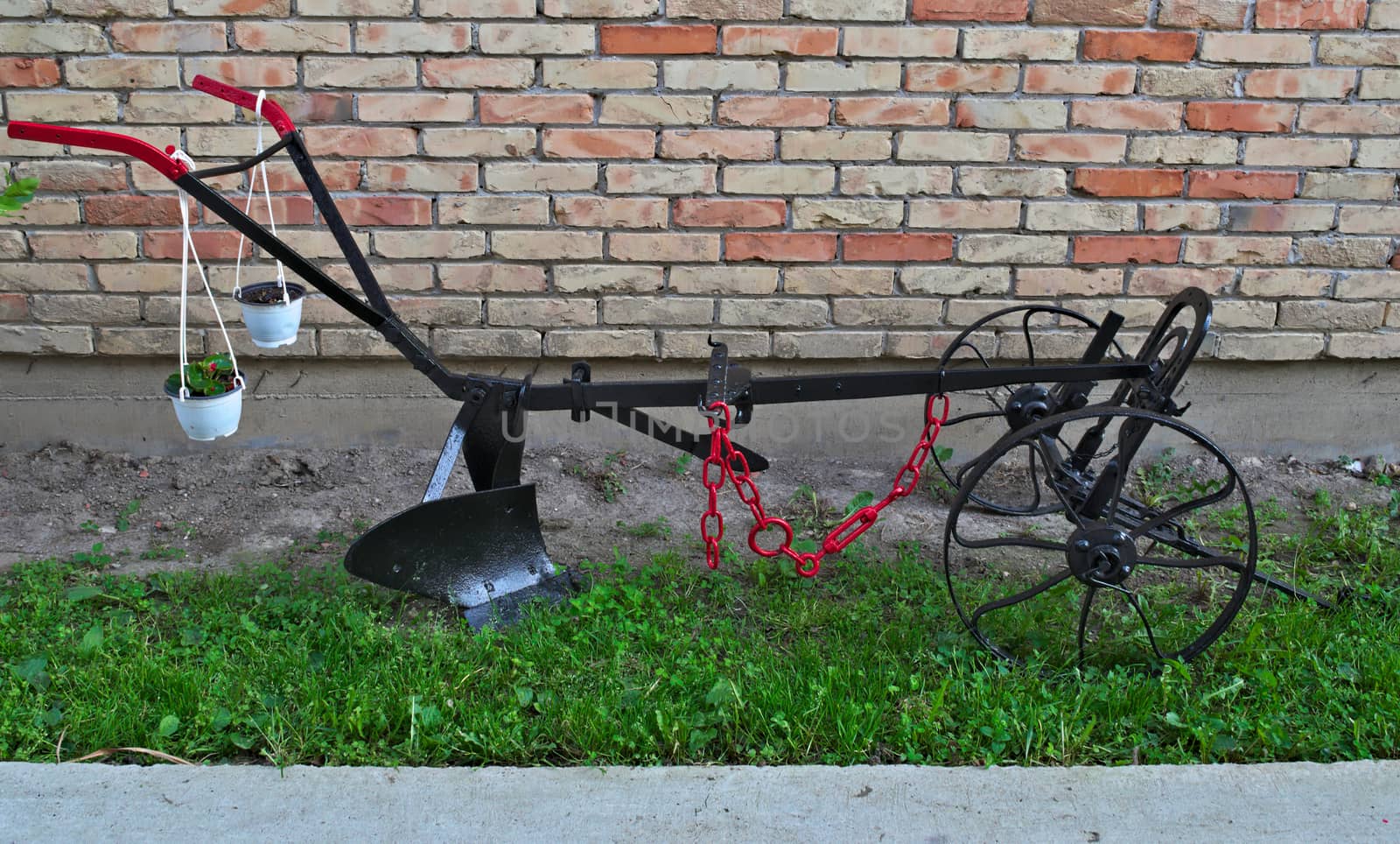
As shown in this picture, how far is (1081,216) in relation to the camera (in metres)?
3.65

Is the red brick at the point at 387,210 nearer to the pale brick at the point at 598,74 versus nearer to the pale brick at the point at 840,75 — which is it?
the pale brick at the point at 598,74

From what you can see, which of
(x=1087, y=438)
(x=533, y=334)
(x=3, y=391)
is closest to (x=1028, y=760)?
(x=1087, y=438)

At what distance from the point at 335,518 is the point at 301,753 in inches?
48.7

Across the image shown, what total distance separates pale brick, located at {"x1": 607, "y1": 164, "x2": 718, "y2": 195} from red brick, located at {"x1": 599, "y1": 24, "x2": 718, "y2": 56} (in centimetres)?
33

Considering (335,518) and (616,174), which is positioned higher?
(616,174)

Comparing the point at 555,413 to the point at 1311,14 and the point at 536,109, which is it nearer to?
the point at 536,109

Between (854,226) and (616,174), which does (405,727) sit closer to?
(616,174)

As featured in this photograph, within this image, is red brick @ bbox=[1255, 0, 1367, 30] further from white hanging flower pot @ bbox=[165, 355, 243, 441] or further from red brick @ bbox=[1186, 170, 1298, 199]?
white hanging flower pot @ bbox=[165, 355, 243, 441]

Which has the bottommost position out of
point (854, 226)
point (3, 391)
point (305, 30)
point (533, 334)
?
point (3, 391)

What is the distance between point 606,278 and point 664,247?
0.21m

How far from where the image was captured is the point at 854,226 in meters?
3.66

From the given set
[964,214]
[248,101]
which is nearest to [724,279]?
[964,214]

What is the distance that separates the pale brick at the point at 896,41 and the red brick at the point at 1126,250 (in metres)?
0.75

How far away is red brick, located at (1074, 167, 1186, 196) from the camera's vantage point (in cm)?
360
